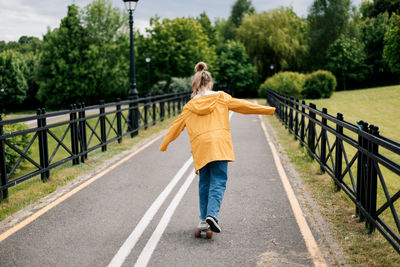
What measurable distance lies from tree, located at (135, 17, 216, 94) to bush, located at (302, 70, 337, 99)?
13456 mm

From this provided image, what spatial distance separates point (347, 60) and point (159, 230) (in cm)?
5319

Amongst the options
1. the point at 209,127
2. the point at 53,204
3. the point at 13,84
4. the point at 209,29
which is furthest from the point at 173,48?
the point at 209,127

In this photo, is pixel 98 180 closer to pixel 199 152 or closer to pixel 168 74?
pixel 199 152

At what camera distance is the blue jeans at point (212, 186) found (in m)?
4.82

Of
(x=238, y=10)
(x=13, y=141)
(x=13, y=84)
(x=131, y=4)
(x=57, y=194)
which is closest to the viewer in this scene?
(x=57, y=194)

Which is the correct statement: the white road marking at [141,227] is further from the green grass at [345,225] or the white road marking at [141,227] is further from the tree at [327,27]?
the tree at [327,27]

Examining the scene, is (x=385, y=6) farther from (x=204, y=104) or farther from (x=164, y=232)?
(x=164, y=232)

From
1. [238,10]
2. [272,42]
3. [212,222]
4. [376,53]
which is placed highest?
[238,10]

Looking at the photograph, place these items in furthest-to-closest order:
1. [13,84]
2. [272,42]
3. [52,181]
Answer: [13,84] → [272,42] → [52,181]

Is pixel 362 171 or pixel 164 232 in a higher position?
pixel 362 171

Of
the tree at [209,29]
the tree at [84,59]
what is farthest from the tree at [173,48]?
the tree at [209,29]

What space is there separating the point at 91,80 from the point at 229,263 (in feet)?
172

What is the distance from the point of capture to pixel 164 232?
5.16 metres

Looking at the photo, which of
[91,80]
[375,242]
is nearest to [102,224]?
[375,242]
